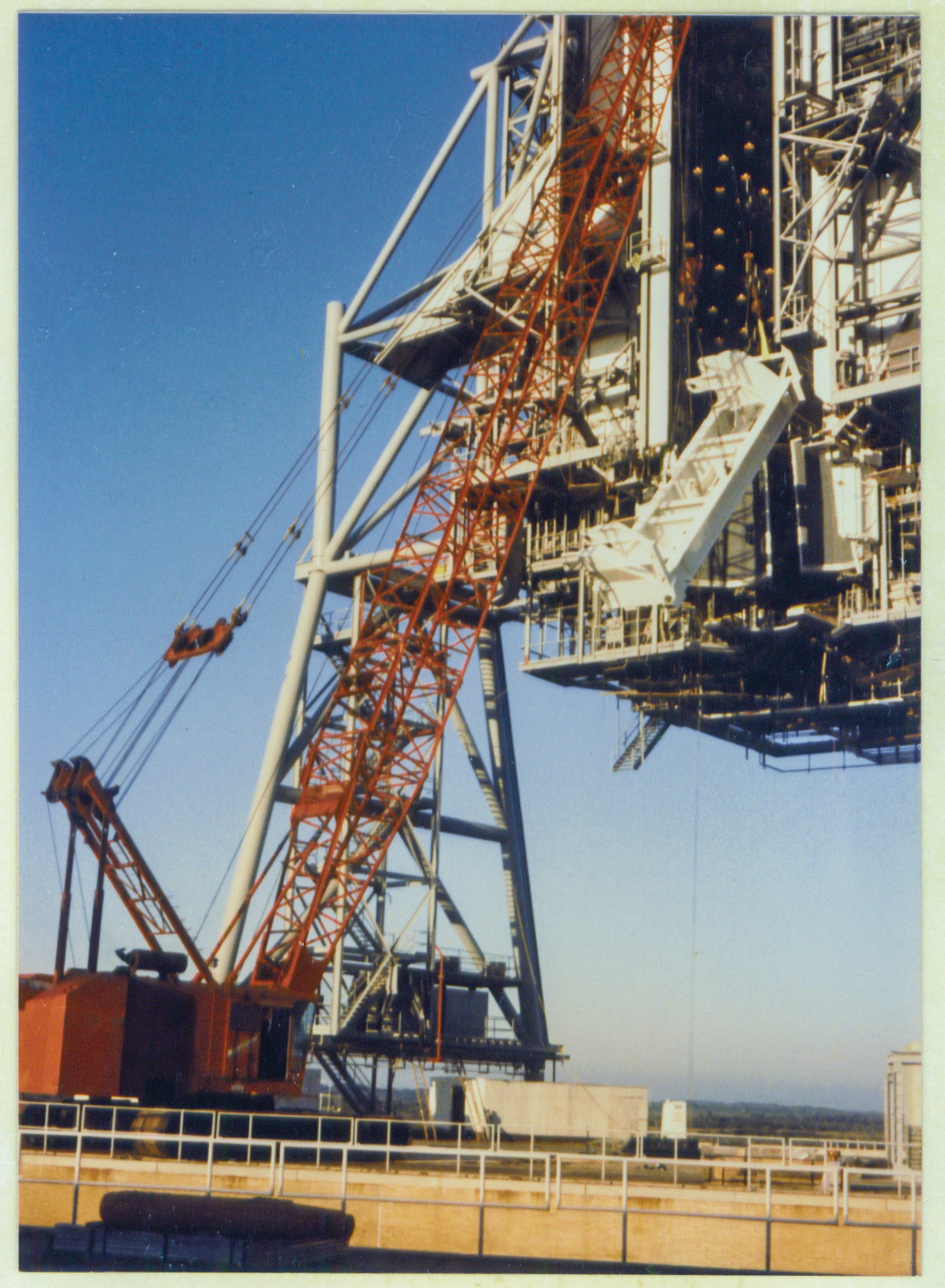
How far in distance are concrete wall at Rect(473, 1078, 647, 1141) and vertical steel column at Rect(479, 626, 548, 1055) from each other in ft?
23.1

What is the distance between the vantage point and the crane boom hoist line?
40.3 m

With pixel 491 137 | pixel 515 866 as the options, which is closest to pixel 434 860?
pixel 515 866

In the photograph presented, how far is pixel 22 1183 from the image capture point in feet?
87.4

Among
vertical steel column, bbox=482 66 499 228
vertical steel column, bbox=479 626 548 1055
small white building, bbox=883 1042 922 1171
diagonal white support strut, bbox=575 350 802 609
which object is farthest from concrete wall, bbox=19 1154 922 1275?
vertical steel column, bbox=482 66 499 228

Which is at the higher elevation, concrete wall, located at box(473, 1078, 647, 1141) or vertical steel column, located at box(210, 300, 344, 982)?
vertical steel column, located at box(210, 300, 344, 982)

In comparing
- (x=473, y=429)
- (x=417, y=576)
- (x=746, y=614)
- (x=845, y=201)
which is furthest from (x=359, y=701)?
(x=845, y=201)

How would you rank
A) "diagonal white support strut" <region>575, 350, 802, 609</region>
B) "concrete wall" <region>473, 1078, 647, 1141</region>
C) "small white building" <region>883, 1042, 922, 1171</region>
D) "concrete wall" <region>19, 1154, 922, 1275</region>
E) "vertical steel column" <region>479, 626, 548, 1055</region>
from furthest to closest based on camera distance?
"vertical steel column" <region>479, 626, 548, 1055</region>
"concrete wall" <region>473, 1078, 647, 1141</region>
"small white building" <region>883, 1042, 922, 1171</region>
"diagonal white support strut" <region>575, 350, 802, 609</region>
"concrete wall" <region>19, 1154, 922, 1275</region>

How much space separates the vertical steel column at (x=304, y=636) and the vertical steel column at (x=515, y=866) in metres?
6.60

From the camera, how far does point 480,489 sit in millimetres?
41906

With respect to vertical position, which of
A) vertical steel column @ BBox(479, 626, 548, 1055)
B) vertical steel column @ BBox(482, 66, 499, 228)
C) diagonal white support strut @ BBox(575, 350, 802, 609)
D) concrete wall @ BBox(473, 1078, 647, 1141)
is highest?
vertical steel column @ BBox(482, 66, 499, 228)

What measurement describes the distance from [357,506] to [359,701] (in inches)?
250

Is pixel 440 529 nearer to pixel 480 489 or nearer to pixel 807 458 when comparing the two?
pixel 480 489

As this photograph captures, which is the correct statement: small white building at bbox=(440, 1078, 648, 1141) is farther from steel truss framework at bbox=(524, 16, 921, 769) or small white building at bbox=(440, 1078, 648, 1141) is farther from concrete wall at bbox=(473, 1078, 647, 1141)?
steel truss framework at bbox=(524, 16, 921, 769)

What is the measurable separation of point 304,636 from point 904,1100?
2214cm
